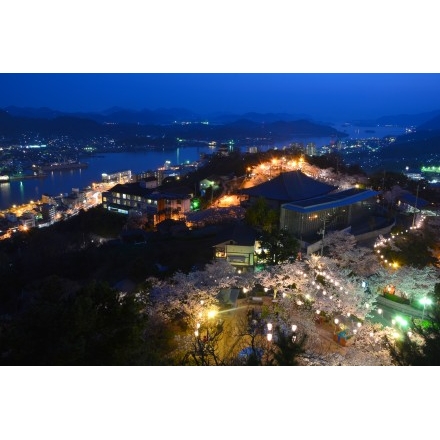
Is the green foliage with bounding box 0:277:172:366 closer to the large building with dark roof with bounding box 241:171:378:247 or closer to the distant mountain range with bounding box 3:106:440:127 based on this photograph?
the large building with dark roof with bounding box 241:171:378:247

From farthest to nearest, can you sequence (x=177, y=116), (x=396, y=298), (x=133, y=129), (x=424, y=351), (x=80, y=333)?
(x=177, y=116) < (x=133, y=129) < (x=396, y=298) < (x=424, y=351) < (x=80, y=333)

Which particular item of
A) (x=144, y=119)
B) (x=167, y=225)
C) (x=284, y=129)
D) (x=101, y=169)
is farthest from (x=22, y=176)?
(x=144, y=119)

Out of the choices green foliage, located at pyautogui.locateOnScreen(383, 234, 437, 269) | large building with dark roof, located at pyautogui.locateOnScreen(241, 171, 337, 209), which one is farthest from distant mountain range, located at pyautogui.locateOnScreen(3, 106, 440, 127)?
green foliage, located at pyautogui.locateOnScreen(383, 234, 437, 269)

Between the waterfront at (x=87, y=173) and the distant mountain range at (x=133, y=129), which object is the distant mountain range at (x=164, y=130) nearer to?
the distant mountain range at (x=133, y=129)

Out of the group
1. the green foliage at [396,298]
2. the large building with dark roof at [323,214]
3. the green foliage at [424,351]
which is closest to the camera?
the green foliage at [424,351]

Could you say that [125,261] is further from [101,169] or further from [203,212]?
[101,169]

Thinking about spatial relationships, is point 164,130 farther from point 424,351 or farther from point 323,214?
point 424,351

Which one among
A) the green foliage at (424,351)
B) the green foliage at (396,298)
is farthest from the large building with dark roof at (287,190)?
the green foliage at (424,351)

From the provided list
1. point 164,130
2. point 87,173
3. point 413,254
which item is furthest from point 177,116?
point 413,254

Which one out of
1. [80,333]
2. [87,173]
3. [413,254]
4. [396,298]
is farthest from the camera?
[87,173]
